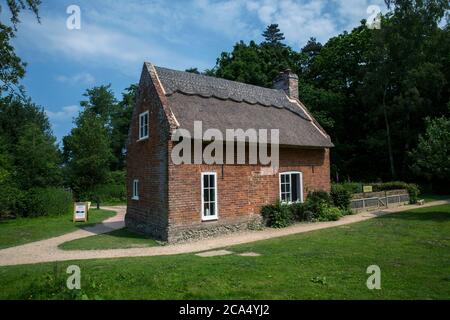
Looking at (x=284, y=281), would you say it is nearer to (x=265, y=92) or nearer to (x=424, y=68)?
(x=265, y=92)

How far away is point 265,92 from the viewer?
19.8 meters

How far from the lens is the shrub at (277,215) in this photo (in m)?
15.7

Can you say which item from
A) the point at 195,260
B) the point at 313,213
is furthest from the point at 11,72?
the point at 313,213

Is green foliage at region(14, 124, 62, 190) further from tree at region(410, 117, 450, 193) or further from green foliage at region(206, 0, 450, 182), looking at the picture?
tree at region(410, 117, 450, 193)

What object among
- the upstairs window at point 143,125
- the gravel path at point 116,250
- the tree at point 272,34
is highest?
the tree at point 272,34

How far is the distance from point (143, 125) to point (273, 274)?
1064 cm

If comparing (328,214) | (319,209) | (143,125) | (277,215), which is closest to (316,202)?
(319,209)

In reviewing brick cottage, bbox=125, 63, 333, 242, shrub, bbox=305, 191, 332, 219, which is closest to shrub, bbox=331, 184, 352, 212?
brick cottage, bbox=125, 63, 333, 242

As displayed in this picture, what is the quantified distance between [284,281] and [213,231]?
7.24 m

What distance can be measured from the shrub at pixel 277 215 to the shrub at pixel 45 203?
618 inches

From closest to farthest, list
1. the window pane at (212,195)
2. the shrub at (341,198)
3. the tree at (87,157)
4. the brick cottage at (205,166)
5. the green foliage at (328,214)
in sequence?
the brick cottage at (205,166) → the window pane at (212,195) → the green foliage at (328,214) → the shrub at (341,198) → the tree at (87,157)

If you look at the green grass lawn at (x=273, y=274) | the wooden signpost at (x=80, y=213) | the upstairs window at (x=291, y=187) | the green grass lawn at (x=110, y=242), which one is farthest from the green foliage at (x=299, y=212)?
the wooden signpost at (x=80, y=213)

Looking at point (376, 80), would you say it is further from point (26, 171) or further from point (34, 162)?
point (26, 171)

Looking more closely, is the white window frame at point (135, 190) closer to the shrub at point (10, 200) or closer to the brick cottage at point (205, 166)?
the brick cottage at point (205, 166)
